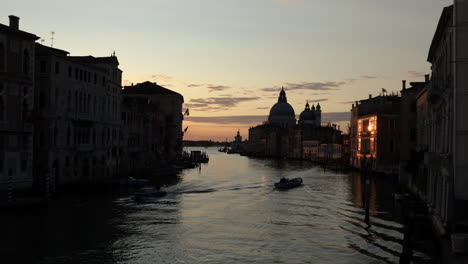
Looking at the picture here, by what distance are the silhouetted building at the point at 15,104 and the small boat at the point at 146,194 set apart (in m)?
7.90

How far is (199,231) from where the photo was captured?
91.4 ft

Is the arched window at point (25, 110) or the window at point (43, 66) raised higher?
the window at point (43, 66)

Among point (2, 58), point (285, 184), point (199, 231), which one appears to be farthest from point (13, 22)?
point (285, 184)

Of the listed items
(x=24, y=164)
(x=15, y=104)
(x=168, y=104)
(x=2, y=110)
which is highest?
(x=168, y=104)

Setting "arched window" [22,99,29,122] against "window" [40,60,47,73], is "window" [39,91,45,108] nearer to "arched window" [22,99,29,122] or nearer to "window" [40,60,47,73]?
"window" [40,60,47,73]

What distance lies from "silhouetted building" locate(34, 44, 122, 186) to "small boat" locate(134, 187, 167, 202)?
6665mm

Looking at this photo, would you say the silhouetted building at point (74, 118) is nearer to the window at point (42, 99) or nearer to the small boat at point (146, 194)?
the window at point (42, 99)

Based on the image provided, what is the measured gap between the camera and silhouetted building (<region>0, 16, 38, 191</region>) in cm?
3428

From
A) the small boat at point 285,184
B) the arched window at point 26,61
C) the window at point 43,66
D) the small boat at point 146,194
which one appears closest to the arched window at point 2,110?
the arched window at point 26,61

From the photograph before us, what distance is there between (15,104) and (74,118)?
1031 centimetres

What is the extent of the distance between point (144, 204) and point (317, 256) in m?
18.3

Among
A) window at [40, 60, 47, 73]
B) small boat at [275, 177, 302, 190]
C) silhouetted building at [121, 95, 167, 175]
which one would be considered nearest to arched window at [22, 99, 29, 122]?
window at [40, 60, 47, 73]

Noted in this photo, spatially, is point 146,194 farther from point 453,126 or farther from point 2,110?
point 453,126

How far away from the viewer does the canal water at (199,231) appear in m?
22.2
